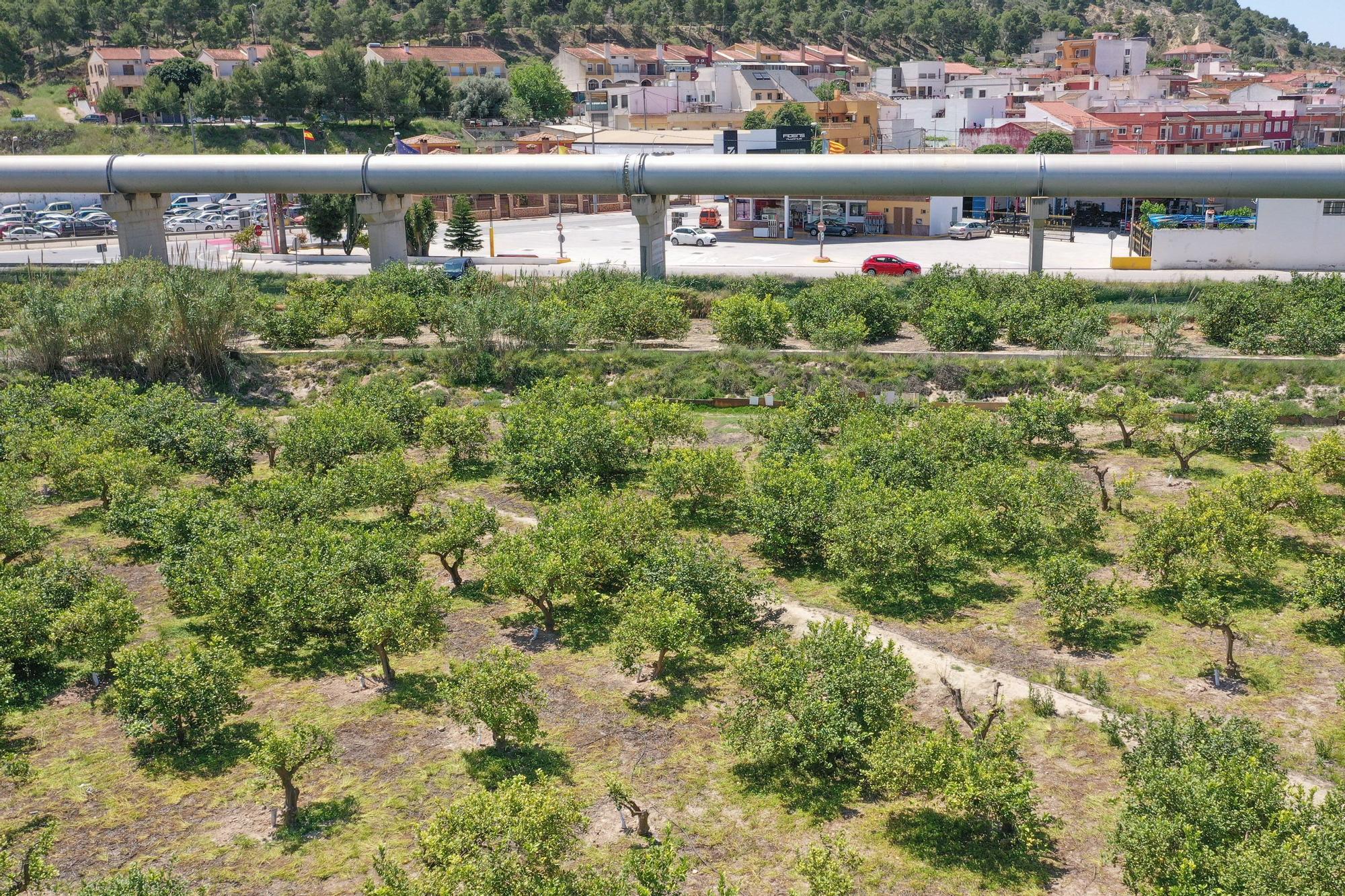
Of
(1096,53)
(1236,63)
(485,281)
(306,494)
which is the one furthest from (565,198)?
(1236,63)

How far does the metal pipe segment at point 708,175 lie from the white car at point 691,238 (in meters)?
16.0

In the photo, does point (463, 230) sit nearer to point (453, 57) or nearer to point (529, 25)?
point (453, 57)

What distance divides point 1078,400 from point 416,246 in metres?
36.9

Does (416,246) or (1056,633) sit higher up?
(416,246)

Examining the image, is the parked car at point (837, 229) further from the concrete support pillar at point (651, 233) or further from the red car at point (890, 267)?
the concrete support pillar at point (651, 233)

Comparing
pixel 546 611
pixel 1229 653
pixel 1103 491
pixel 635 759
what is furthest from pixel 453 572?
pixel 1103 491

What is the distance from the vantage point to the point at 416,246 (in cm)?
5547

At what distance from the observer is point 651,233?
43.2m

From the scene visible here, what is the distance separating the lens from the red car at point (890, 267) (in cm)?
4706

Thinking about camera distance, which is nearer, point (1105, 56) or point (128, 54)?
point (128, 54)

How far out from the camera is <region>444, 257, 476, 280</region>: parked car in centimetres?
4672

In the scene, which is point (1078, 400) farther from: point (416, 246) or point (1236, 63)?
point (1236, 63)

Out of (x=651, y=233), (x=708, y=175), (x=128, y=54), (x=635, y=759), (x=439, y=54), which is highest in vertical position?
(x=439, y=54)

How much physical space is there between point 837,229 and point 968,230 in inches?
265
